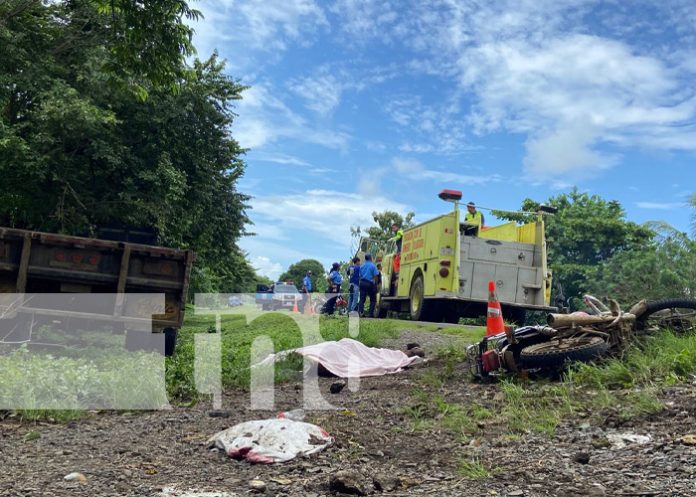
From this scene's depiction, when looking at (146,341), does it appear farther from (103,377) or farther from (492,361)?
(492,361)

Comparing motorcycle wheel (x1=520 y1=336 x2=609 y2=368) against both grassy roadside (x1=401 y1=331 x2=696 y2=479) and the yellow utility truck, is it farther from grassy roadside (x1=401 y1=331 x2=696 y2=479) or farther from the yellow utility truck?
the yellow utility truck

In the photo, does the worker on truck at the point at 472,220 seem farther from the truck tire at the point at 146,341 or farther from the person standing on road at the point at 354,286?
the truck tire at the point at 146,341

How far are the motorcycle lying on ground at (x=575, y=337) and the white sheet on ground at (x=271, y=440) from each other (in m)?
2.41

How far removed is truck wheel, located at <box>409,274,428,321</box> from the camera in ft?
48.7

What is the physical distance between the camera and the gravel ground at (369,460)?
3.95 meters

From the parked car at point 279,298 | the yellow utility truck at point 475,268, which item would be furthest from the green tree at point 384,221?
the yellow utility truck at point 475,268

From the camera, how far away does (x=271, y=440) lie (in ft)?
16.2

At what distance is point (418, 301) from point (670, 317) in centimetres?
833

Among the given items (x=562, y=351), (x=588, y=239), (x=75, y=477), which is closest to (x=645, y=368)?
(x=562, y=351)

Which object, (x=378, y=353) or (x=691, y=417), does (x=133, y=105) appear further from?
(x=691, y=417)

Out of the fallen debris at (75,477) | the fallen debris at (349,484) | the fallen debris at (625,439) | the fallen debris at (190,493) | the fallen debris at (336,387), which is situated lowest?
the fallen debris at (75,477)

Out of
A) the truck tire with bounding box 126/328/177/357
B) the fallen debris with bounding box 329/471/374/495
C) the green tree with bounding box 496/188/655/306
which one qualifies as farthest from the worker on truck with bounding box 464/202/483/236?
the green tree with bounding box 496/188/655/306

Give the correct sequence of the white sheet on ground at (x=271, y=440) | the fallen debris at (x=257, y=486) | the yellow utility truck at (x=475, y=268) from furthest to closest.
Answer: the yellow utility truck at (x=475, y=268) < the white sheet on ground at (x=271, y=440) < the fallen debris at (x=257, y=486)

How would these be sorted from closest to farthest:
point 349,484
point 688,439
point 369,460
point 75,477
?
1. point 349,484
2. point 688,439
3. point 75,477
4. point 369,460
